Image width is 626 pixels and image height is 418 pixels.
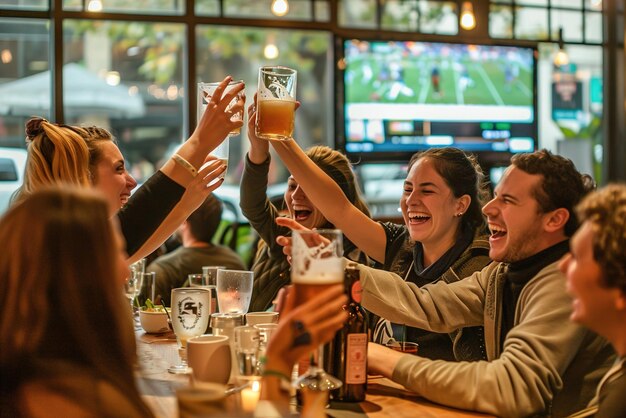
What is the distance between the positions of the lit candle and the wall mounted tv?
3910mm

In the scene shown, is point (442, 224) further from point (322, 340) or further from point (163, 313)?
point (322, 340)

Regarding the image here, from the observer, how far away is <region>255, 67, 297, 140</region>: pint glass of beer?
7.52ft

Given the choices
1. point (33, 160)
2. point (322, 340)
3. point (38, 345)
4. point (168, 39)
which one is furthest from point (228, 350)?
point (168, 39)

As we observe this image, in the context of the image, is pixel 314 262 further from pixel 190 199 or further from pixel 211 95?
pixel 190 199

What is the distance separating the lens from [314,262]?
1.61m

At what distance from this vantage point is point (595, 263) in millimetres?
1579

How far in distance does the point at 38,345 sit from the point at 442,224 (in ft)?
6.28

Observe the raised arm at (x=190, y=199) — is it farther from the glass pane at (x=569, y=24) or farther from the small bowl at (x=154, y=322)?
the glass pane at (x=569, y=24)

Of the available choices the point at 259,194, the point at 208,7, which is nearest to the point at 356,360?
the point at 259,194

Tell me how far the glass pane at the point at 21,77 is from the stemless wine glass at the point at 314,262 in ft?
13.5

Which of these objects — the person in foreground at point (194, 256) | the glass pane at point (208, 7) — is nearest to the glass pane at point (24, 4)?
the glass pane at point (208, 7)

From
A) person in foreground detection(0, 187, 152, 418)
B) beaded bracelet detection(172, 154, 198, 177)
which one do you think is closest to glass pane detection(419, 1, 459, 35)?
beaded bracelet detection(172, 154, 198, 177)

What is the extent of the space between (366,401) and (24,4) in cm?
425

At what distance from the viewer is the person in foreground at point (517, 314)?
1.84m
